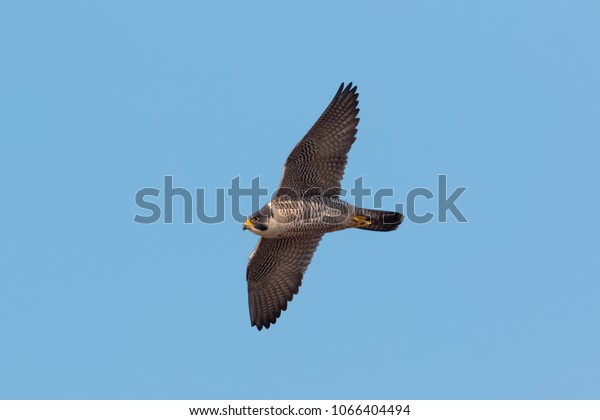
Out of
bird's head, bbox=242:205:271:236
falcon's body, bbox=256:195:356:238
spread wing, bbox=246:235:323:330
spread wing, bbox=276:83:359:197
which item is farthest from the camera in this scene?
spread wing, bbox=246:235:323:330

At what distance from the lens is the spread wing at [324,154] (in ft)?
57.0

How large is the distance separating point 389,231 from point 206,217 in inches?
114

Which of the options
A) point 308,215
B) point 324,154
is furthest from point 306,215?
point 324,154

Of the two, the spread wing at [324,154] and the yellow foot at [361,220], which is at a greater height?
the spread wing at [324,154]

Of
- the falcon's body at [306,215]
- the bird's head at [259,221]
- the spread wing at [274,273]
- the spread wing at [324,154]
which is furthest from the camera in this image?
the spread wing at [274,273]

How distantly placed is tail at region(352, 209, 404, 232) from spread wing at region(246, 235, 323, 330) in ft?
3.33

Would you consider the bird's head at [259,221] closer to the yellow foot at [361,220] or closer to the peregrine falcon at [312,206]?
the peregrine falcon at [312,206]

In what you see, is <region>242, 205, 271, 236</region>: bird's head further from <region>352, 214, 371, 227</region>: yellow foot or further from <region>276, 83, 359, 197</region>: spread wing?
<region>352, 214, 371, 227</region>: yellow foot

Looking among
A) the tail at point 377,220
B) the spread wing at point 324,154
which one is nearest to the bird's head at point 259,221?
the spread wing at point 324,154

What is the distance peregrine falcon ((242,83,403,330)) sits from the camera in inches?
675

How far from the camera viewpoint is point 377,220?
57.4 ft

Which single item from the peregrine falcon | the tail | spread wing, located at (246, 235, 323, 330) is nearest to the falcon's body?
the peregrine falcon

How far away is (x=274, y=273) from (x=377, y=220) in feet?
6.65
